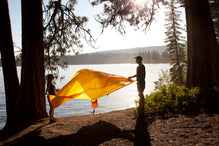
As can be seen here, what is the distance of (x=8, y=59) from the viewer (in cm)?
615

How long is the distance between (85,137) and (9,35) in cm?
480

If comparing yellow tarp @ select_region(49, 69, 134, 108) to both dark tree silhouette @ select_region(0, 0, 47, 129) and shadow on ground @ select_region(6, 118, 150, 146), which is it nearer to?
dark tree silhouette @ select_region(0, 0, 47, 129)

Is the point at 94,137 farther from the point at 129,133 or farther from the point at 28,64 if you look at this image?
the point at 28,64

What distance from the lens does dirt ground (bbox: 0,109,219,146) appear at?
3.59m

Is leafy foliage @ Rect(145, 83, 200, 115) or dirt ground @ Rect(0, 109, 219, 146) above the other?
leafy foliage @ Rect(145, 83, 200, 115)

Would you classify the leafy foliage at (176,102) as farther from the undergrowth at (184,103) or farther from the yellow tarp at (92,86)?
the yellow tarp at (92,86)

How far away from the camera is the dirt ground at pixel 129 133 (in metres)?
3.59

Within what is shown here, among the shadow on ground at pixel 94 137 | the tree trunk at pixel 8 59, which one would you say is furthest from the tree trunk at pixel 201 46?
the tree trunk at pixel 8 59

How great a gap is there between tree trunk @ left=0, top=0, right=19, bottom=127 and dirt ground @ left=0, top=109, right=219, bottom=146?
5.39 feet

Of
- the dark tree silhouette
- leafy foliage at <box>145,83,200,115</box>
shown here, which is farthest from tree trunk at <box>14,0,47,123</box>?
leafy foliage at <box>145,83,200,115</box>

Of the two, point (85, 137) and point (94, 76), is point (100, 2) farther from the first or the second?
point (85, 137)

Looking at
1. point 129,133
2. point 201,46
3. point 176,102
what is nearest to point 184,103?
point 176,102

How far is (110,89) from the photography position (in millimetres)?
5828

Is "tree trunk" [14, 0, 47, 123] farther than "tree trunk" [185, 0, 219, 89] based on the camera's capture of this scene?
No
